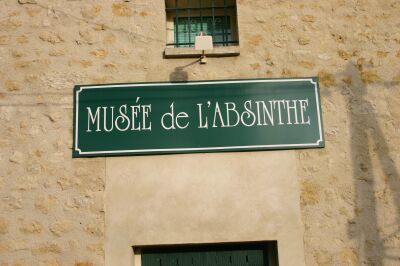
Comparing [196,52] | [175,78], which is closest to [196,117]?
[175,78]

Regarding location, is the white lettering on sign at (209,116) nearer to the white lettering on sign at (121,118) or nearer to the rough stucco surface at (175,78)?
the white lettering on sign at (121,118)

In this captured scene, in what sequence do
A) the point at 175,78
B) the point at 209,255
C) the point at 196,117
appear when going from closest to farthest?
the point at 209,255, the point at 196,117, the point at 175,78

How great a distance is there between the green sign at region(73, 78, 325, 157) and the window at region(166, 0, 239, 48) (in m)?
0.84

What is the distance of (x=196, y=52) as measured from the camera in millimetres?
5402

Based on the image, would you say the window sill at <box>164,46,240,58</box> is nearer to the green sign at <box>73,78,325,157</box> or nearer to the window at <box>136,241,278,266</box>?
the green sign at <box>73,78,325,157</box>

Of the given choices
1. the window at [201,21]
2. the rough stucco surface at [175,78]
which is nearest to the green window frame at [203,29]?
the window at [201,21]

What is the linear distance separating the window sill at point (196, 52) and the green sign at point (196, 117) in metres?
0.34

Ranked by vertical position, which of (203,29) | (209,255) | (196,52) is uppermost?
(203,29)

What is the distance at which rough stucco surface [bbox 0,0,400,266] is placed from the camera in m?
4.86

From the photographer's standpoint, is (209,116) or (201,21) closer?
(209,116)

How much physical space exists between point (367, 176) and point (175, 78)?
2387mm

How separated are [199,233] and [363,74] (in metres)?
2.62

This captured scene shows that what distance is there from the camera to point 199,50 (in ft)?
17.6

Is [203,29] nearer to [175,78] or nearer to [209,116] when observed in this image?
[175,78]
